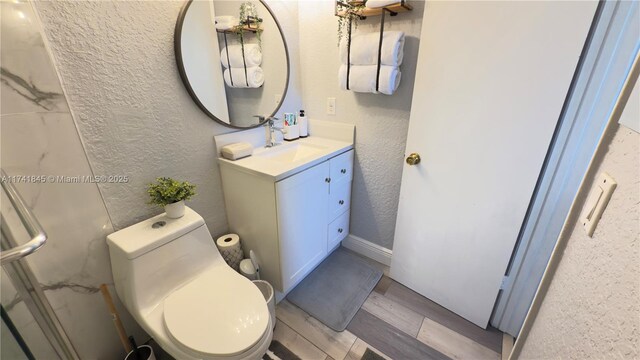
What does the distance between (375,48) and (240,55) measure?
2.47ft

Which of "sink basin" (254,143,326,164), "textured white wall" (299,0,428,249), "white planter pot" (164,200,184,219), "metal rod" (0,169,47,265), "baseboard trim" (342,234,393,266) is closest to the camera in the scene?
"metal rod" (0,169,47,265)

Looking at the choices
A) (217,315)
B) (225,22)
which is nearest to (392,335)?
(217,315)

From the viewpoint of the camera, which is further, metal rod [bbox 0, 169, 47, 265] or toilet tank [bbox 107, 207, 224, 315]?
toilet tank [bbox 107, 207, 224, 315]

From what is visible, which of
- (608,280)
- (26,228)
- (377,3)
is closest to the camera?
(608,280)

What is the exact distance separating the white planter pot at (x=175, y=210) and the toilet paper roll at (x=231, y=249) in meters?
0.38

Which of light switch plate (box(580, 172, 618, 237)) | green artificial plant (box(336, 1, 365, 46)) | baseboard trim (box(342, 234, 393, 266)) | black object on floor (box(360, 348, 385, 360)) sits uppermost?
green artificial plant (box(336, 1, 365, 46))

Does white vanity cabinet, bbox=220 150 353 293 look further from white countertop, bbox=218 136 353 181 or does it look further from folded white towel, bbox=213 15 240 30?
folded white towel, bbox=213 15 240 30

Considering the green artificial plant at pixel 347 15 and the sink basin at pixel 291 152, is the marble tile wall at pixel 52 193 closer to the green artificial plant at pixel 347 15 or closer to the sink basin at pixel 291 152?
the sink basin at pixel 291 152

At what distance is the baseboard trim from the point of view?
193cm

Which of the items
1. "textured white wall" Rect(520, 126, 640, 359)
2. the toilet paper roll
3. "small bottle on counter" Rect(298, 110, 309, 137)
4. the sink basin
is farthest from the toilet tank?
"textured white wall" Rect(520, 126, 640, 359)

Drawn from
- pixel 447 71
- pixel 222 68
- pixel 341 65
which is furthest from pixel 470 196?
pixel 222 68

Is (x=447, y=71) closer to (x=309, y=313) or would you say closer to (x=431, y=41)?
(x=431, y=41)

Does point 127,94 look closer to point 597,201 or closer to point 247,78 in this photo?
point 247,78

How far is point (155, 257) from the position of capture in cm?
107
